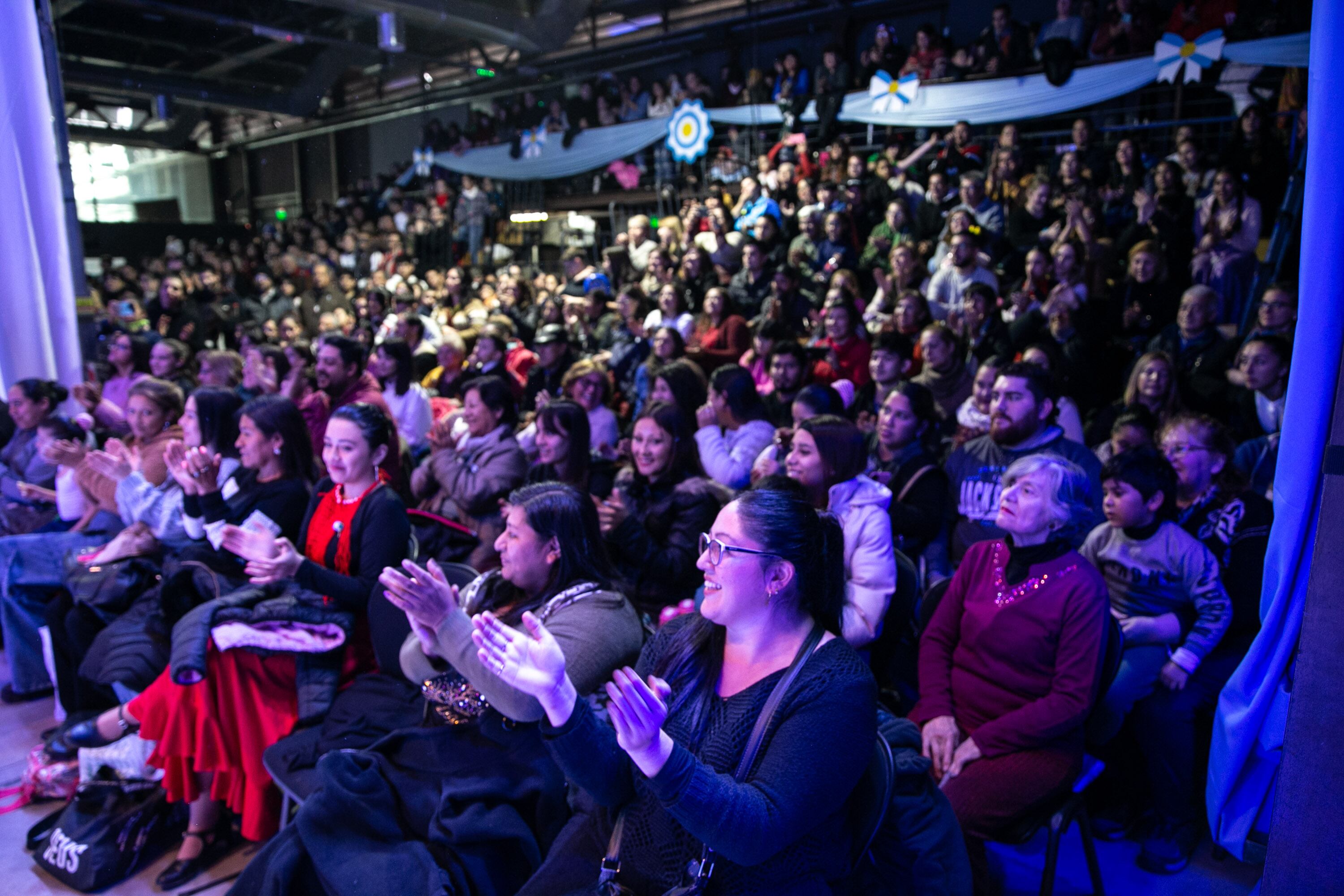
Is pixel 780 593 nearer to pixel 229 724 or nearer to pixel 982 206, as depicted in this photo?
pixel 229 724

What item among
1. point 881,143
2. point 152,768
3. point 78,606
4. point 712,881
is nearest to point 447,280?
point 881,143

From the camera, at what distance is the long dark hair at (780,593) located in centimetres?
148

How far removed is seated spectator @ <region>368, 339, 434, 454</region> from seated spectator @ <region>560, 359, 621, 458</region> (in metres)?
0.97

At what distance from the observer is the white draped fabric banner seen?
6109 millimetres

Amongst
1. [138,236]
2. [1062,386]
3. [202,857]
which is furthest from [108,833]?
[138,236]

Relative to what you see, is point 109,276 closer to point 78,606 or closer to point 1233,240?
point 78,606

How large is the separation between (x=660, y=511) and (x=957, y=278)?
3297mm

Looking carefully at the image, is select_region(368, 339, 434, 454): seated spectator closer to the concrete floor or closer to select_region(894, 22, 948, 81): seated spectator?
the concrete floor

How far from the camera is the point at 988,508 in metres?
3.02

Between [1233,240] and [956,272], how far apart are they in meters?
1.50

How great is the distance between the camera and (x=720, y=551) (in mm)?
1474

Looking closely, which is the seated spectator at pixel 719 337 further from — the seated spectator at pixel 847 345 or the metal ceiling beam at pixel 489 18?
the metal ceiling beam at pixel 489 18

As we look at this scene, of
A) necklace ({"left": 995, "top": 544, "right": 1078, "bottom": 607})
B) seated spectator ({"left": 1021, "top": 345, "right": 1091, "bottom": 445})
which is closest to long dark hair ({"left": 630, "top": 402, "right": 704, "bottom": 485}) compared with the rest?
necklace ({"left": 995, "top": 544, "right": 1078, "bottom": 607})

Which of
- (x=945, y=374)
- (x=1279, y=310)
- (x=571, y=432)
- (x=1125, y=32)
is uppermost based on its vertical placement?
(x=1125, y=32)
